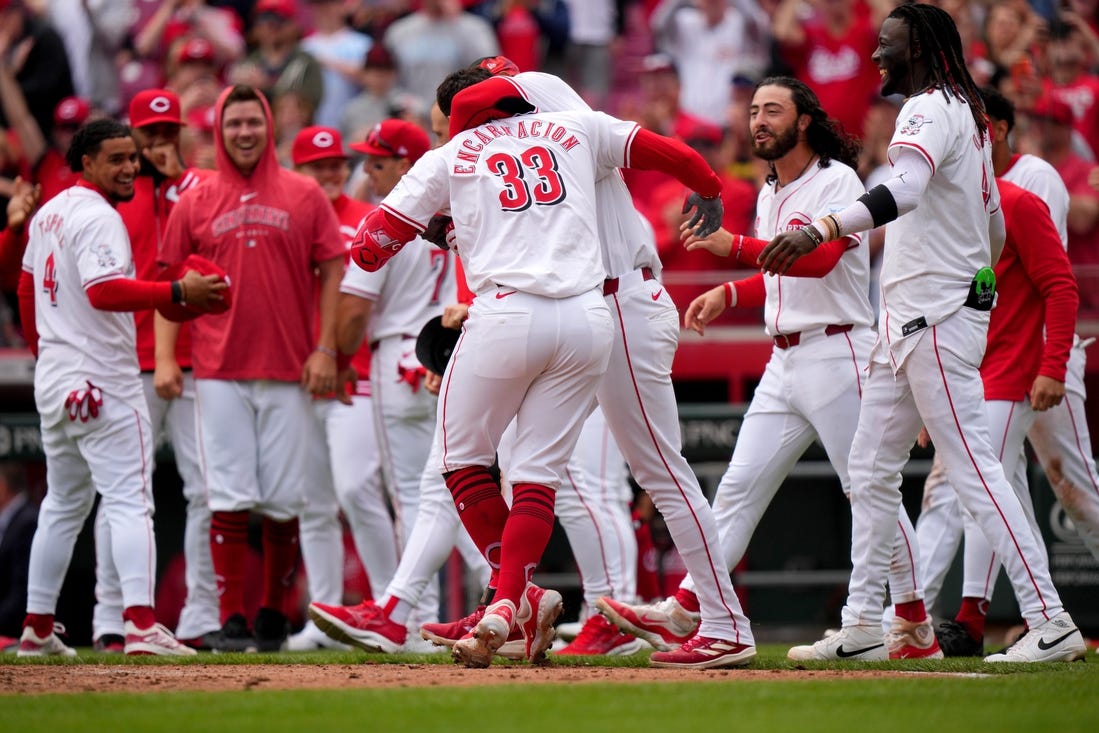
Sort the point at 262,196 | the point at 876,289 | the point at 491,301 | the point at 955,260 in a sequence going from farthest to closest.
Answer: the point at 876,289 < the point at 262,196 < the point at 955,260 < the point at 491,301

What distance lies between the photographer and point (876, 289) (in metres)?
10.4

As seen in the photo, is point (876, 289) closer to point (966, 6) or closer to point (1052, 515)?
point (1052, 515)

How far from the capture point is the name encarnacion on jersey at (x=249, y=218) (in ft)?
25.8

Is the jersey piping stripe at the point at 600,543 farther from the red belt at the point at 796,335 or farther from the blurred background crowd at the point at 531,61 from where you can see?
the blurred background crowd at the point at 531,61

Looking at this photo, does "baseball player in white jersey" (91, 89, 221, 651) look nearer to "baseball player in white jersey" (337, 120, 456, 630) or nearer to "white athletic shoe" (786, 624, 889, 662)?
"baseball player in white jersey" (337, 120, 456, 630)

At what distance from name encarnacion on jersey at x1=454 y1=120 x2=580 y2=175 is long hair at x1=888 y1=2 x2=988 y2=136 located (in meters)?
1.44

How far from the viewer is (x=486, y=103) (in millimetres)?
5590

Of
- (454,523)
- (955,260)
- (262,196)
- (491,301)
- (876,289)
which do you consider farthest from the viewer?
(876,289)

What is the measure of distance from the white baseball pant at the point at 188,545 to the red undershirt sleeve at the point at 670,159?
11.5 ft

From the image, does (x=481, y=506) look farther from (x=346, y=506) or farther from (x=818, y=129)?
(x=346, y=506)

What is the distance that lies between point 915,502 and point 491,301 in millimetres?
5880

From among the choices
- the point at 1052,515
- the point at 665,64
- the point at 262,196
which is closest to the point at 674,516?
the point at 262,196

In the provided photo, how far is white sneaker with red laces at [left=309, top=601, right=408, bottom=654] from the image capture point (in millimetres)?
6715

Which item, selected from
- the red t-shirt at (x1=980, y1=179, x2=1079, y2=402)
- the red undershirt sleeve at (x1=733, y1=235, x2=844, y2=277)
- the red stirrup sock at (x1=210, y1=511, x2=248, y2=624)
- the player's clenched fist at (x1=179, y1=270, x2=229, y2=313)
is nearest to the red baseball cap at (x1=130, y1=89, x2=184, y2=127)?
the player's clenched fist at (x1=179, y1=270, x2=229, y2=313)
